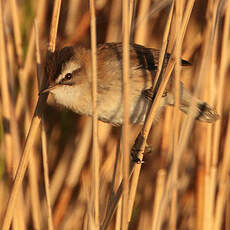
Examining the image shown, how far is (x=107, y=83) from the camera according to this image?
6.06ft

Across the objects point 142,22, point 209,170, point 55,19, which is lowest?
point 209,170

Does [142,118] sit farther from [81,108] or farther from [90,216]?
[90,216]

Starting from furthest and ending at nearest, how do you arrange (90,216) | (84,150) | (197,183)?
1. (84,150)
2. (197,183)
3. (90,216)

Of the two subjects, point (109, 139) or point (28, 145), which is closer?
point (28, 145)

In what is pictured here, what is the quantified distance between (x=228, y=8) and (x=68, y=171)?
1.46 m

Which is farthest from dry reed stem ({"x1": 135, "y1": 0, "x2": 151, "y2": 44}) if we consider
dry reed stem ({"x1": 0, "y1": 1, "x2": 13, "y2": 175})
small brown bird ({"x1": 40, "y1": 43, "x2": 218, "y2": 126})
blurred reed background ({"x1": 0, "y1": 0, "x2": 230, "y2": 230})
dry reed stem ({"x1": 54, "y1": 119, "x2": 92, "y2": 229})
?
dry reed stem ({"x1": 0, "y1": 1, "x2": 13, "y2": 175})

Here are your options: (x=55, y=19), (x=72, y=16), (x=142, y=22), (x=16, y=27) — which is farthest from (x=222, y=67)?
(x=72, y=16)

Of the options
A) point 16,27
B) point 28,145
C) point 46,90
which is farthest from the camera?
point 16,27

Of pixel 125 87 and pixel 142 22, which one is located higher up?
pixel 142 22

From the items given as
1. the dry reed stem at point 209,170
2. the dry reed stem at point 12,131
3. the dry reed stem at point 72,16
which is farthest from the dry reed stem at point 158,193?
the dry reed stem at point 72,16

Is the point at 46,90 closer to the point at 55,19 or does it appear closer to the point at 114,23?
the point at 55,19

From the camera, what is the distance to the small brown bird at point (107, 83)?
181 centimetres

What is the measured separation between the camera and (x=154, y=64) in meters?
1.96

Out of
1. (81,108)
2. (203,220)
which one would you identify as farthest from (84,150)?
(203,220)
